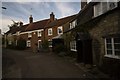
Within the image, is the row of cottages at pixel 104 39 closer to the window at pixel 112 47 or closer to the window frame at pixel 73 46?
the window at pixel 112 47

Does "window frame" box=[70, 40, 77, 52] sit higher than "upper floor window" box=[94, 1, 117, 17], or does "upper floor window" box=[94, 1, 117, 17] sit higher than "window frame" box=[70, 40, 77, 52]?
"upper floor window" box=[94, 1, 117, 17]

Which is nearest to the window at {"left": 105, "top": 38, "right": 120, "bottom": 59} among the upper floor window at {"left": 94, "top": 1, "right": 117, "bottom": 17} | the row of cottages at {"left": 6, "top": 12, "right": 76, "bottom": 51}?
the upper floor window at {"left": 94, "top": 1, "right": 117, "bottom": 17}

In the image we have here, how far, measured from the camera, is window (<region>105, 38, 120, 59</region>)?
34.0ft

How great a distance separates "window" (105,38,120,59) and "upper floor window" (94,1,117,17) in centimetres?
273

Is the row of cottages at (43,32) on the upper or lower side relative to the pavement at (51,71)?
upper

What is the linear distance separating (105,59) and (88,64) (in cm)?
270

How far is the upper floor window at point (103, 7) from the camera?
11.7m

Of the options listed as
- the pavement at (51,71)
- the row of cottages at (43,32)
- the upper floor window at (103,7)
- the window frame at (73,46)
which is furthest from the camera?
the row of cottages at (43,32)

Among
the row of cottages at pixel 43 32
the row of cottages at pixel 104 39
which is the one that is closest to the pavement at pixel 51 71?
the row of cottages at pixel 104 39

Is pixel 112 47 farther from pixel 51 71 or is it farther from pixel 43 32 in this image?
pixel 43 32

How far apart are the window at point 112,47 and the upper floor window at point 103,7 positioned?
8.95ft

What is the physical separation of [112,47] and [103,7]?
4.27 metres

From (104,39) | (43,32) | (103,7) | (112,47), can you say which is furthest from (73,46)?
(43,32)

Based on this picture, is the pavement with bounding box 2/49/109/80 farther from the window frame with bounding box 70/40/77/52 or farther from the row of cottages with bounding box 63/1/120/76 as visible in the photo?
the window frame with bounding box 70/40/77/52
